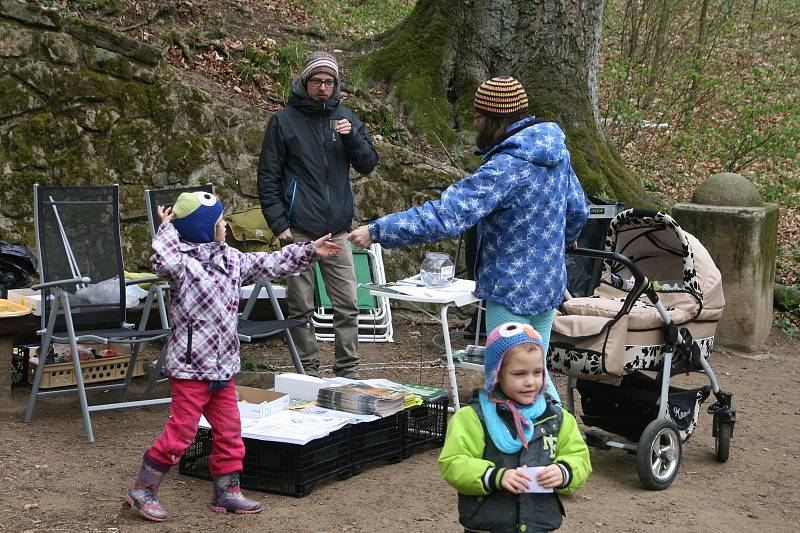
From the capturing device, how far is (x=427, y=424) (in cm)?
568

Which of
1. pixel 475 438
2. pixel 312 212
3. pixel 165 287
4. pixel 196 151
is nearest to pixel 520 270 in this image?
pixel 475 438

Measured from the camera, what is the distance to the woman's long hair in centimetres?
446

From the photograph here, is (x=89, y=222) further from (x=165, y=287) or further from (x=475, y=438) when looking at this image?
(x=475, y=438)

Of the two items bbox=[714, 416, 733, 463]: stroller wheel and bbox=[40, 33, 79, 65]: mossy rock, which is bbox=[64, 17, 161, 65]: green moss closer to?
bbox=[40, 33, 79, 65]: mossy rock

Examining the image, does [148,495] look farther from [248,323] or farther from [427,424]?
[248,323]

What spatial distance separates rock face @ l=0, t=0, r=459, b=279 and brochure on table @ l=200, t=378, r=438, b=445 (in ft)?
10.7

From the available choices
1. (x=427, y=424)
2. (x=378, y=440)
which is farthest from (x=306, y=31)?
(x=378, y=440)

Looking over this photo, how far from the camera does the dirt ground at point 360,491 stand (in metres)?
4.43

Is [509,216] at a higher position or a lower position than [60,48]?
lower

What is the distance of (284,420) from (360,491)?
20.8 inches

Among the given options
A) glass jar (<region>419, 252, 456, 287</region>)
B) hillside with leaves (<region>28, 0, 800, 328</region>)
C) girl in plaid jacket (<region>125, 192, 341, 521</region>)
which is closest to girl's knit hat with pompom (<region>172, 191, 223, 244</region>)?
girl in plaid jacket (<region>125, 192, 341, 521</region>)

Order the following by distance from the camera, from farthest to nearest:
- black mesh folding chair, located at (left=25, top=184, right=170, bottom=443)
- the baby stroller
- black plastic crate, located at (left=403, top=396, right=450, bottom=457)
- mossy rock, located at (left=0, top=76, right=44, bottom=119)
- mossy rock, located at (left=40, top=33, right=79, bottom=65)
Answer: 1. mossy rock, located at (left=40, top=33, right=79, bottom=65)
2. mossy rock, located at (left=0, top=76, right=44, bottom=119)
3. black mesh folding chair, located at (left=25, top=184, right=170, bottom=443)
4. black plastic crate, located at (left=403, top=396, right=450, bottom=457)
5. the baby stroller

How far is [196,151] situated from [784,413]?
506cm

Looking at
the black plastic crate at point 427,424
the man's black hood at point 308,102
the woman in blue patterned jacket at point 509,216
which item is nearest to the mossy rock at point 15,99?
the man's black hood at point 308,102
